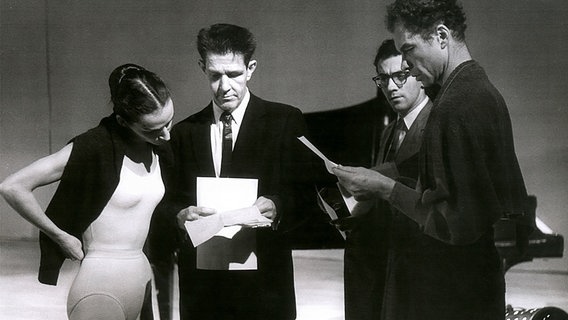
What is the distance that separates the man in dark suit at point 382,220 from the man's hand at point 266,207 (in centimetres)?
27

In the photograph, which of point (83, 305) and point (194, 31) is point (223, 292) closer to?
point (83, 305)

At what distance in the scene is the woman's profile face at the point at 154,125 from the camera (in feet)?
6.38

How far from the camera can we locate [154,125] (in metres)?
1.95

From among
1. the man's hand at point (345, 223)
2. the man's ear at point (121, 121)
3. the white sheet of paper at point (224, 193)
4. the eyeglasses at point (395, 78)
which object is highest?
the eyeglasses at point (395, 78)

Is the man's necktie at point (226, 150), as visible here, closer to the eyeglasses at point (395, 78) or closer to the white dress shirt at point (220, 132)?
the white dress shirt at point (220, 132)

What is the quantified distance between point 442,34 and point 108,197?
3.66 feet

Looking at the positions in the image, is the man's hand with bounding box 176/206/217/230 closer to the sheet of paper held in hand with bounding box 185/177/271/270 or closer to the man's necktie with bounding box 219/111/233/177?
the sheet of paper held in hand with bounding box 185/177/271/270

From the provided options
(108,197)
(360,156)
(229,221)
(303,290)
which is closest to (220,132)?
(229,221)

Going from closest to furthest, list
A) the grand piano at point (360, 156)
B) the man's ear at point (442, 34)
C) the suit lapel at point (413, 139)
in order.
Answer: the man's ear at point (442, 34)
the suit lapel at point (413, 139)
the grand piano at point (360, 156)

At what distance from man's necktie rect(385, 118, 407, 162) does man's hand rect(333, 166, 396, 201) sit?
0.28m

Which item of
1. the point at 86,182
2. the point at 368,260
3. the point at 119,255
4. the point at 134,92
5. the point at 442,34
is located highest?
the point at 442,34

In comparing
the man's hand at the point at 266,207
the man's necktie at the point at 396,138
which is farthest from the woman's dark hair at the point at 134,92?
the man's necktie at the point at 396,138

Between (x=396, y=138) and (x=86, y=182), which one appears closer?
(x=86, y=182)

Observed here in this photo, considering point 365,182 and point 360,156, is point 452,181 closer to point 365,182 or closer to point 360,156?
point 365,182
